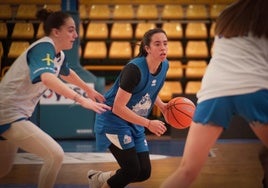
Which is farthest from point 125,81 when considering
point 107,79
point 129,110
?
point 107,79

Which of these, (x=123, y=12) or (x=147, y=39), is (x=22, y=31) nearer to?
(x=123, y=12)

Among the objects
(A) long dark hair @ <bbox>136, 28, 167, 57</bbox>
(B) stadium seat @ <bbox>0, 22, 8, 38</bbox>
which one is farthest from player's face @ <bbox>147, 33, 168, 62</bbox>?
(B) stadium seat @ <bbox>0, 22, 8, 38</bbox>

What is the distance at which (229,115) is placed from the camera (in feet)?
9.57

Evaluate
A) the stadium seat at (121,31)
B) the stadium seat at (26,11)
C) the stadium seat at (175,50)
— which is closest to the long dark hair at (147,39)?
the stadium seat at (175,50)

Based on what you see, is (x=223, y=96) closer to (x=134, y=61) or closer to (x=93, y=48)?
(x=134, y=61)

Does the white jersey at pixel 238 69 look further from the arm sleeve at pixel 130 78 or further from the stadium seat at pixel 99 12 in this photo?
the stadium seat at pixel 99 12

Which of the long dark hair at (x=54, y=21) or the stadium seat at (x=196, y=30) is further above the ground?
the long dark hair at (x=54, y=21)

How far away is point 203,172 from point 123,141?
2161 millimetres

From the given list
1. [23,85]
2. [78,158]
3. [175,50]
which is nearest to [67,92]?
[23,85]

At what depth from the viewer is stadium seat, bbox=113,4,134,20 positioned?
12.7 m

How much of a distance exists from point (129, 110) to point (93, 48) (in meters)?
7.96

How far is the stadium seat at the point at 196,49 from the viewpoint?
1181cm

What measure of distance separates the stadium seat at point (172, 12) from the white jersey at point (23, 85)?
30.0 ft

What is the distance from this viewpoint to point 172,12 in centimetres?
1291
